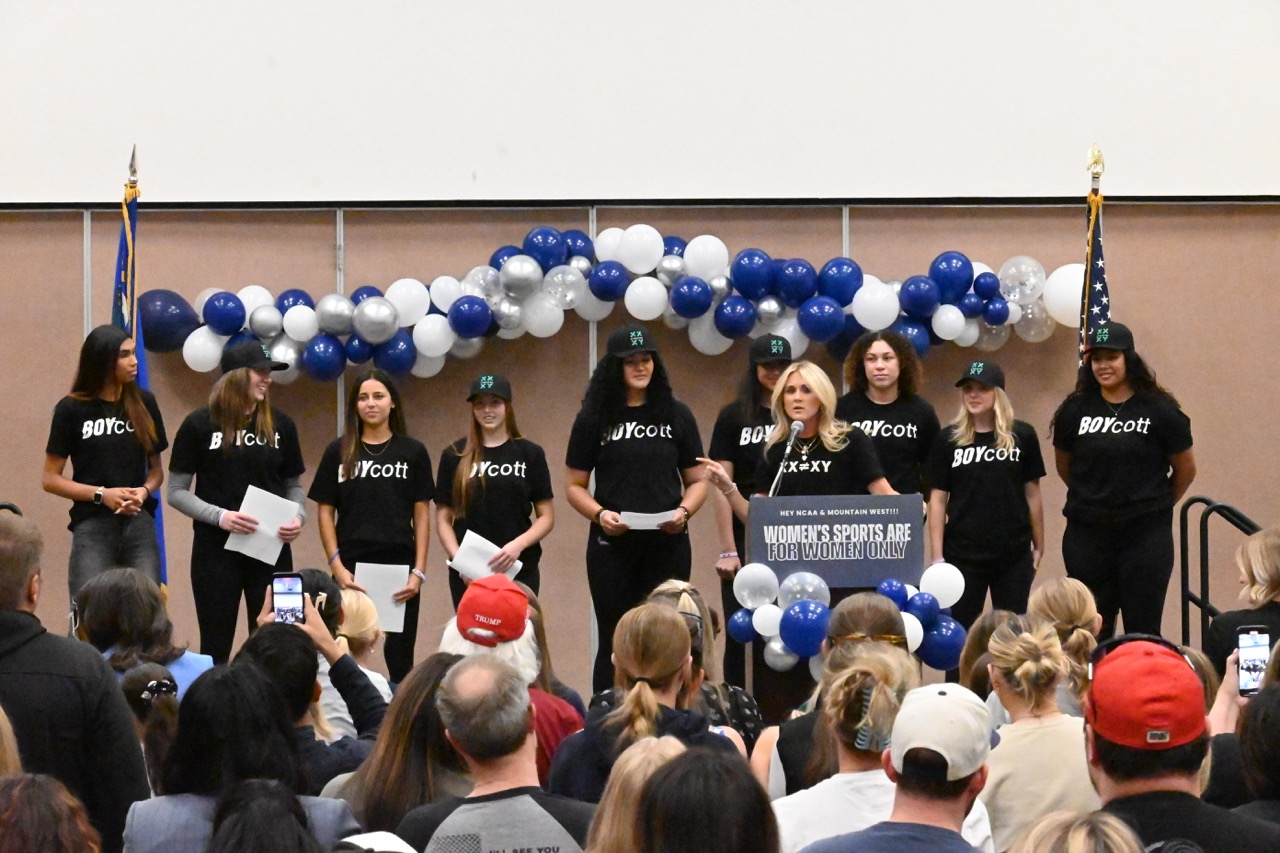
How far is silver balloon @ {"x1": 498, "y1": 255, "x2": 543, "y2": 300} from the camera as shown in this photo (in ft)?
24.0

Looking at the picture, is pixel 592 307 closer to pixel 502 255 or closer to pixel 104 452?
pixel 502 255

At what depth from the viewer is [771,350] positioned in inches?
250

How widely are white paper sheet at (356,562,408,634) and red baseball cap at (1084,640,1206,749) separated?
4378 mm

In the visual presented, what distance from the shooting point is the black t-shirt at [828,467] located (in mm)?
5547

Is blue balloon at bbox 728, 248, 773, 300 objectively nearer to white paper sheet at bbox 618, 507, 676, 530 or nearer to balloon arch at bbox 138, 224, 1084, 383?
balloon arch at bbox 138, 224, 1084, 383

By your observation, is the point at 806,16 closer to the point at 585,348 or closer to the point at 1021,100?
the point at 1021,100

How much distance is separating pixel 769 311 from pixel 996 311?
114 centimetres

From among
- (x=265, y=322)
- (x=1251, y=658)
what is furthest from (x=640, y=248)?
(x=1251, y=658)

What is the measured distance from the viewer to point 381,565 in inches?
247

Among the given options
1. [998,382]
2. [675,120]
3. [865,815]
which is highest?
[675,120]

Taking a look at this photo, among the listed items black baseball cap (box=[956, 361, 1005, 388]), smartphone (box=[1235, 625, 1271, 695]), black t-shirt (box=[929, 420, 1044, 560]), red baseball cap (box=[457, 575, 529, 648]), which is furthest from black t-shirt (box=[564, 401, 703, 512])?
smartphone (box=[1235, 625, 1271, 695])

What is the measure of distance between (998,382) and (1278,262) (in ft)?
8.69

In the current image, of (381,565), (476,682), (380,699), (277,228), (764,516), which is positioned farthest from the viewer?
(277,228)

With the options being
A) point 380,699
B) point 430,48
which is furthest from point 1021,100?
point 380,699
